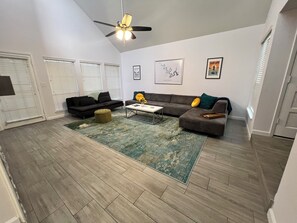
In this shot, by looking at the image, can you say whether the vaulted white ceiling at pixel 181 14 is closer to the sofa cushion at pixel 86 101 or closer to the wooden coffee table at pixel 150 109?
the wooden coffee table at pixel 150 109

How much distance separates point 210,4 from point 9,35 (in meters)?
5.29

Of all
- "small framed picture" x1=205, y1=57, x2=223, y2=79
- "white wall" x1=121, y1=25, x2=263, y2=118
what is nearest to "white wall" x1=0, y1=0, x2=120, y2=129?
"white wall" x1=121, y1=25, x2=263, y2=118

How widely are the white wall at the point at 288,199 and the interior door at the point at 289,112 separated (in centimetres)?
169

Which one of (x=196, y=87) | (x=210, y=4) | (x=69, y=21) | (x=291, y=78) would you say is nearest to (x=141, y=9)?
(x=210, y=4)

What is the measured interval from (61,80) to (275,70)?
5.92 meters

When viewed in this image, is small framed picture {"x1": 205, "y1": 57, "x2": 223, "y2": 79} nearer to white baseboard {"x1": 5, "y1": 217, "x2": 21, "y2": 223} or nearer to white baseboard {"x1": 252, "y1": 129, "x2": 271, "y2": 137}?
white baseboard {"x1": 252, "y1": 129, "x2": 271, "y2": 137}

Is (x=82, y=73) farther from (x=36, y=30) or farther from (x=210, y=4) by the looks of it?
(x=210, y=4)

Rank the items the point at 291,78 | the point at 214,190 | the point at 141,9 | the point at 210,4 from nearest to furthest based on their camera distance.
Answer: the point at 214,190, the point at 291,78, the point at 210,4, the point at 141,9

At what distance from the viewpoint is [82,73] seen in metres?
5.01

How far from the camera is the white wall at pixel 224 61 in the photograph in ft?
11.3

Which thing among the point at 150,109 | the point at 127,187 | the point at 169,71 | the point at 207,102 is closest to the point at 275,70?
the point at 207,102

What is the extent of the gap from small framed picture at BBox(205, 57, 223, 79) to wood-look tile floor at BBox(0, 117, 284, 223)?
2348mm

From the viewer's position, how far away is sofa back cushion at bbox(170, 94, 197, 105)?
4.42 metres

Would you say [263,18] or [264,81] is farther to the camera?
[263,18]
